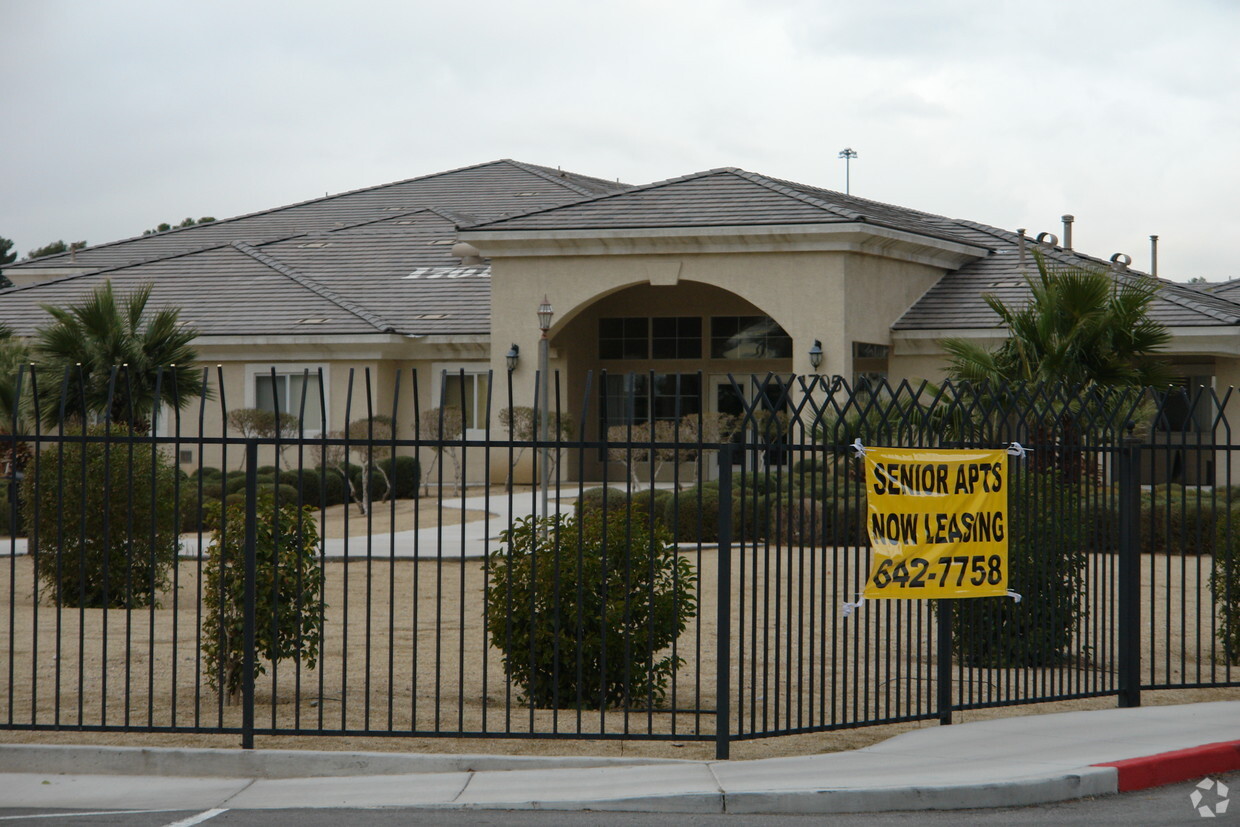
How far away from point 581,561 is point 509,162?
34.6 meters

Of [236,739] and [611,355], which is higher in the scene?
[611,355]

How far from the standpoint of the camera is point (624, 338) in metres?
29.7

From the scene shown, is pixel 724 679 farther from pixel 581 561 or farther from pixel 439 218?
pixel 439 218

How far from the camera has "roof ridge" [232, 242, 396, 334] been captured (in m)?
28.3

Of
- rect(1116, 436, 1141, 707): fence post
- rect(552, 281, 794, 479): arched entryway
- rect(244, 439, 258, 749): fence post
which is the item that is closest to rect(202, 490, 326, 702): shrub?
rect(244, 439, 258, 749): fence post

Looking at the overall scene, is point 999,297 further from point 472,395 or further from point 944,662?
point 944,662

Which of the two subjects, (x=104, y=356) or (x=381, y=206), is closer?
(x=104, y=356)

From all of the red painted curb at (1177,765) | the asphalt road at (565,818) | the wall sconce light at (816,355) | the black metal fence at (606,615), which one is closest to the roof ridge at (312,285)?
the wall sconce light at (816,355)

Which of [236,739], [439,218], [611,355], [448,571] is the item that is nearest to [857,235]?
[611,355]

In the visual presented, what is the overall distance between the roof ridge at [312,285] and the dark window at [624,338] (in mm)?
4715

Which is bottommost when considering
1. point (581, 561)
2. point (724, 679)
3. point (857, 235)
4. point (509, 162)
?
point (724, 679)

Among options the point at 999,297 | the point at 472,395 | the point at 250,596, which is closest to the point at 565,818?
the point at 250,596

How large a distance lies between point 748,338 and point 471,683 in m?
19.1

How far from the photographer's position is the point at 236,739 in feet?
27.3
